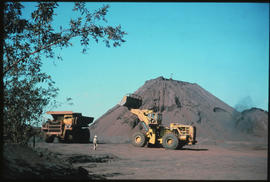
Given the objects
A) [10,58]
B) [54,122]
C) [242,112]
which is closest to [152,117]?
[54,122]

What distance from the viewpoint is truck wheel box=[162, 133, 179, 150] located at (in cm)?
2380

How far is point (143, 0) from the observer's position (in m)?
7.09

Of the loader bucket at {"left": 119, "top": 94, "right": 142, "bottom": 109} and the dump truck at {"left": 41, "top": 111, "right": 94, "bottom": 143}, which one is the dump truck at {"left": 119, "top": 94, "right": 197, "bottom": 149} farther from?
the dump truck at {"left": 41, "top": 111, "right": 94, "bottom": 143}

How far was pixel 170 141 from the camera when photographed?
24.2 meters

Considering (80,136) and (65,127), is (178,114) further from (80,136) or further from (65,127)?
(65,127)

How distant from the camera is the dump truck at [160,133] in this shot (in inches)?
957

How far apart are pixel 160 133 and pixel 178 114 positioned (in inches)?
1362

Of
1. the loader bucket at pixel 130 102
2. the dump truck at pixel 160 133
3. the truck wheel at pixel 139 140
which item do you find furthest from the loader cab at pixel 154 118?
the loader bucket at pixel 130 102

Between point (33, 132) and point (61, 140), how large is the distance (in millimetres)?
18983

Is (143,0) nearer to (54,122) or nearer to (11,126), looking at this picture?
(11,126)

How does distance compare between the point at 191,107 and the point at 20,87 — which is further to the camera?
the point at 191,107

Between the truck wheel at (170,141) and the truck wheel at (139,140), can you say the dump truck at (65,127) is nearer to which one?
the truck wheel at (139,140)

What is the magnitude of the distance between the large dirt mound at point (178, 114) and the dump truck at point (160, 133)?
26359 millimetres

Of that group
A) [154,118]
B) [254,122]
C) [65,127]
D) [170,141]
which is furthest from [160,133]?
[254,122]
